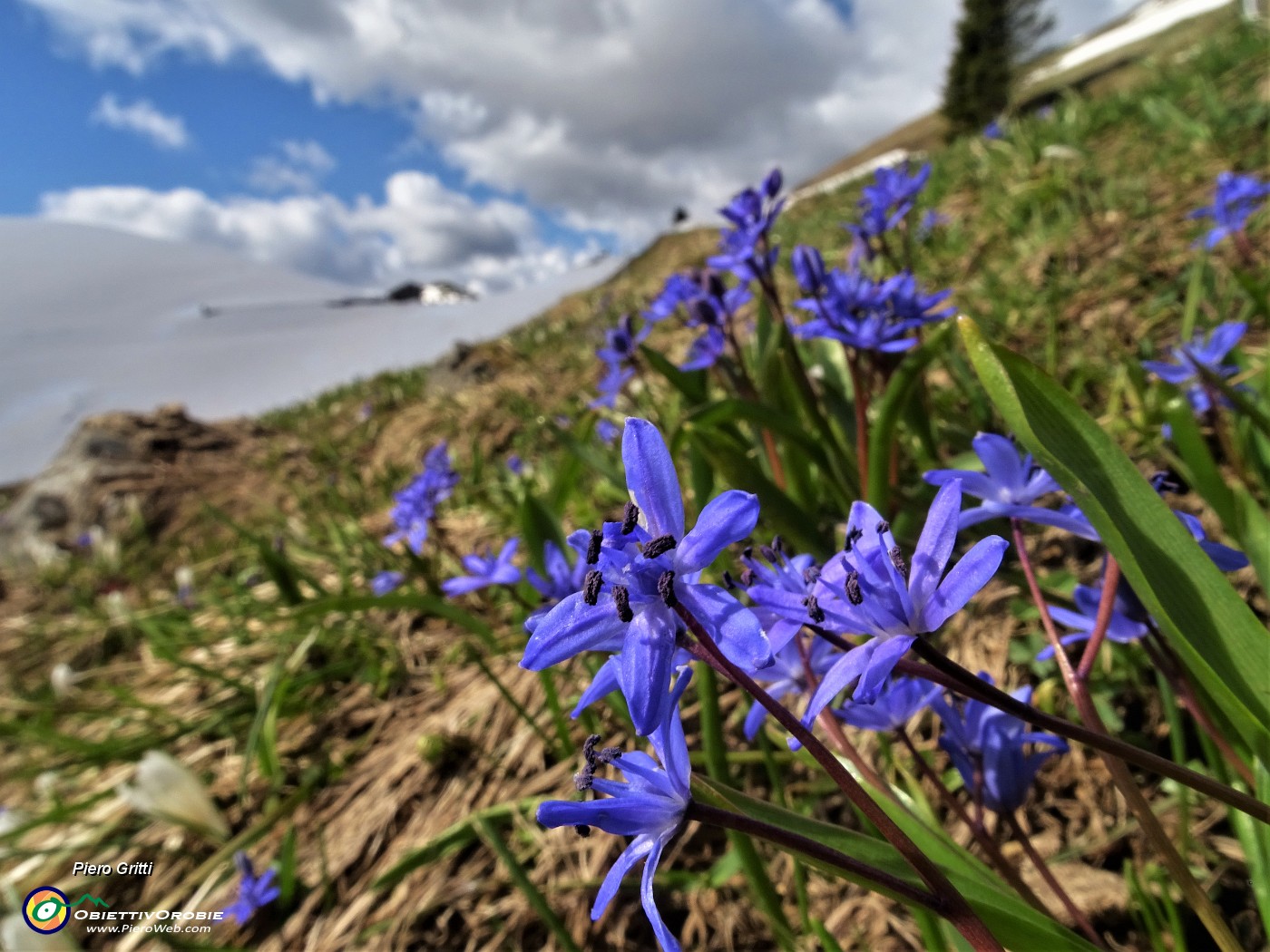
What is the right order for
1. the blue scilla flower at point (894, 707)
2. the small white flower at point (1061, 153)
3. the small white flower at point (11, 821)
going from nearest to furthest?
the blue scilla flower at point (894, 707) → the small white flower at point (11, 821) → the small white flower at point (1061, 153)

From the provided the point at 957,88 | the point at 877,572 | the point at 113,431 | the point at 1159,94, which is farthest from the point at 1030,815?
the point at 957,88

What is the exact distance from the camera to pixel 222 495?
280 inches

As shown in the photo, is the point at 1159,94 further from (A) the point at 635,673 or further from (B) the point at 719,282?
(A) the point at 635,673

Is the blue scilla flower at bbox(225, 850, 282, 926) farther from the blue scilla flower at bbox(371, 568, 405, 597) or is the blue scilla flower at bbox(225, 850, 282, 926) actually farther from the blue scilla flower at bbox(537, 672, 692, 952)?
the blue scilla flower at bbox(537, 672, 692, 952)

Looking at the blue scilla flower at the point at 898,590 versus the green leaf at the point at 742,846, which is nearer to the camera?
the blue scilla flower at the point at 898,590

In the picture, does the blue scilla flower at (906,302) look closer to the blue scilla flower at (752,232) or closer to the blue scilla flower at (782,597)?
the blue scilla flower at (752,232)

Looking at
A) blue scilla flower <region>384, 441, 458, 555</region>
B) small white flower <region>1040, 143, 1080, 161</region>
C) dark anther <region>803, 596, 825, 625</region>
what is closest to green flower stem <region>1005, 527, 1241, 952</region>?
dark anther <region>803, 596, 825, 625</region>

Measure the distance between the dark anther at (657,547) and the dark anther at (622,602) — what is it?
4cm

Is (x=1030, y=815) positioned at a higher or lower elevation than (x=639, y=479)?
lower

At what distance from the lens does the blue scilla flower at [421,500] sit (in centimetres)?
269

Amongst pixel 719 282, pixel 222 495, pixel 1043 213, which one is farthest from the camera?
pixel 222 495

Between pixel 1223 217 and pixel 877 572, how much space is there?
9.80 feet

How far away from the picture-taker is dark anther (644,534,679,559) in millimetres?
611

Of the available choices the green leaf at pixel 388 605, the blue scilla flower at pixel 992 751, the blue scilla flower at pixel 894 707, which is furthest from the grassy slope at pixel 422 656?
the blue scilla flower at pixel 894 707
